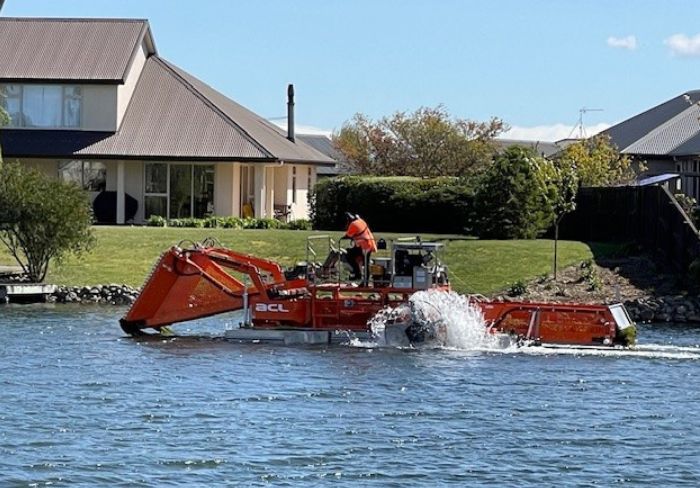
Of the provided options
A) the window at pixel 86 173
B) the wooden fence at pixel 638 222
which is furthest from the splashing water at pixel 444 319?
the window at pixel 86 173

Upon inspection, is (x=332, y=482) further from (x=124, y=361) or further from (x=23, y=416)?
(x=124, y=361)

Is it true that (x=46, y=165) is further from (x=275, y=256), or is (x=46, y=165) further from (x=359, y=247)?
(x=359, y=247)

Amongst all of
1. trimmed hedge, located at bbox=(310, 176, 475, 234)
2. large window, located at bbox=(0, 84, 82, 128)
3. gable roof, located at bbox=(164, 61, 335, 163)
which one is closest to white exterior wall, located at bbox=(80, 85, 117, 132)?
large window, located at bbox=(0, 84, 82, 128)

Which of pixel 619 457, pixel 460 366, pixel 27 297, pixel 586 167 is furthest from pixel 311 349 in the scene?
pixel 586 167

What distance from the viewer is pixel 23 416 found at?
2253cm

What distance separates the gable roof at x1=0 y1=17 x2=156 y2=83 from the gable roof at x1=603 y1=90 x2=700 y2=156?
24.7 metres

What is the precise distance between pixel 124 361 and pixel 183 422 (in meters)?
6.83

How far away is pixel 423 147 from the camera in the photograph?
86.9 metres

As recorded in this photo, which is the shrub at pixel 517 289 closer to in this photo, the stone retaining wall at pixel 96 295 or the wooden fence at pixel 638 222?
the wooden fence at pixel 638 222

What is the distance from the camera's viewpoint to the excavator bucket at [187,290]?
31.4 meters

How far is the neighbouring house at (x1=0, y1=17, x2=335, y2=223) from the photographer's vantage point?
197 ft

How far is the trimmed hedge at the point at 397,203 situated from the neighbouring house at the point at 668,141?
527 inches

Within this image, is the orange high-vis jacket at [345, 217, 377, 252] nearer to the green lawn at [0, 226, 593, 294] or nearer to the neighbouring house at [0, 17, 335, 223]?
the green lawn at [0, 226, 593, 294]

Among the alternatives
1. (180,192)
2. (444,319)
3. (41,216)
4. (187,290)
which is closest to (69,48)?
(180,192)
